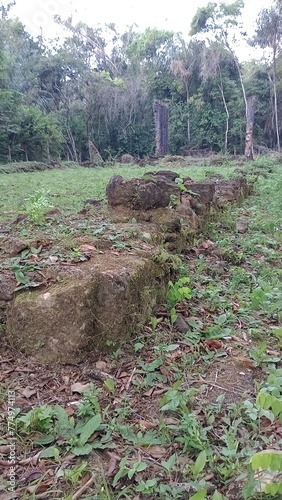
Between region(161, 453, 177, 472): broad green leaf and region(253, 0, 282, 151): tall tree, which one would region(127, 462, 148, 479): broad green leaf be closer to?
region(161, 453, 177, 472): broad green leaf

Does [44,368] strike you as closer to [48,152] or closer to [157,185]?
[157,185]

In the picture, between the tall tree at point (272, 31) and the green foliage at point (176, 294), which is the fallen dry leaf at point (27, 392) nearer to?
the green foliage at point (176, 294)

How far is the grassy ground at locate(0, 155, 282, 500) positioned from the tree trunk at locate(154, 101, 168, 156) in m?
17.4

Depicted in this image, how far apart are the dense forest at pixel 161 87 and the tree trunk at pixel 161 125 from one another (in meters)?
2.59

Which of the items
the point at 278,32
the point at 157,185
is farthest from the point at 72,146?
the point at 157,185

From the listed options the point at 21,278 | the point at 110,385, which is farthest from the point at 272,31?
the point at 110,385

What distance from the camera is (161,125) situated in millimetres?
19078

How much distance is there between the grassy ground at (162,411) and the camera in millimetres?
1305

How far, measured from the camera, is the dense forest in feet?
71.2

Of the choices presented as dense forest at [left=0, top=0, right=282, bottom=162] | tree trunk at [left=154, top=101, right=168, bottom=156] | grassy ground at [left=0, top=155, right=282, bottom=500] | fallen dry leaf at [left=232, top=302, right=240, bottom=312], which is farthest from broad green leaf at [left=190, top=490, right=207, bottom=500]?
dense forest at [left=0, top=0, right=282, bottom=162]

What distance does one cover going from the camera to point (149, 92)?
2378 centimetres

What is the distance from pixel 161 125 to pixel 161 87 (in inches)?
238

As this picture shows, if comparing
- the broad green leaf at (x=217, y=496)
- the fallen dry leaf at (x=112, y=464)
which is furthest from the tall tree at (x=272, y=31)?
the broad green leaf at (x=217, y=496)

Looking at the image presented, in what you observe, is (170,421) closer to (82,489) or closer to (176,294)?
(82,489)
